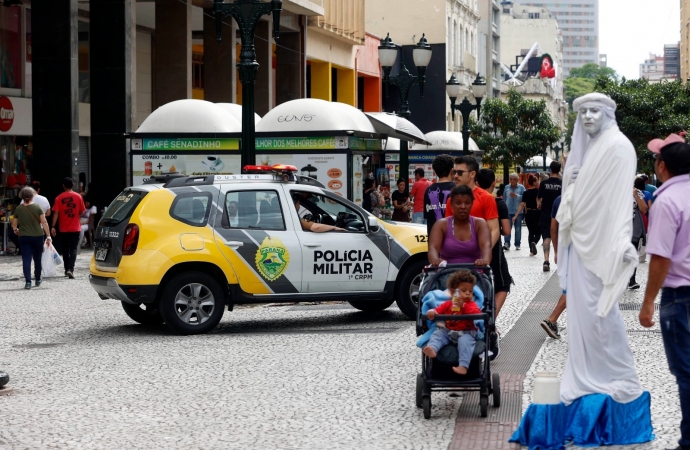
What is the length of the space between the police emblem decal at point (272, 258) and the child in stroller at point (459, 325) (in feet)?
16.4

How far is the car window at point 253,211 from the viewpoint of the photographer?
12984mm

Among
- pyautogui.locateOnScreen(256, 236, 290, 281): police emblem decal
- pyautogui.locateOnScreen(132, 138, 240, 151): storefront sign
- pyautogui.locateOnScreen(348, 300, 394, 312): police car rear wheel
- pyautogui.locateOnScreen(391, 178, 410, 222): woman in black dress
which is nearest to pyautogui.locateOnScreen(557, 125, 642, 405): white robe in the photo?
pyautogui.locateOnScreen(256, 236, 290, 281): police emblem decal

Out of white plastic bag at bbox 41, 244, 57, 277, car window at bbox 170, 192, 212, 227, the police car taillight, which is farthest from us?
white plastic bag at bbox 41, 244, 57, 277

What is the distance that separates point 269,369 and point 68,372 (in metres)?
1.72

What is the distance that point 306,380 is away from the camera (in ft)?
31.2

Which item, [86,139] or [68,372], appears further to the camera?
[86,139]

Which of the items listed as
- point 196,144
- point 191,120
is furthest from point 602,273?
point 191,120

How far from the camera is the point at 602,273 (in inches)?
265

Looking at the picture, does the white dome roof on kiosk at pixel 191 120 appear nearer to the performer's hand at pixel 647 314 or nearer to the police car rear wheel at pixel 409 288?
the police car rear wheel at pixel 409 288

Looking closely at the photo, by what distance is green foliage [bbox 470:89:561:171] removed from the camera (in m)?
61.6

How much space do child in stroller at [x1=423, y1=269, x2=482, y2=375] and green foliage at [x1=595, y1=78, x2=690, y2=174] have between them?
51.7 meters

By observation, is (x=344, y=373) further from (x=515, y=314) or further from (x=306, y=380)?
(x=515, y=314)

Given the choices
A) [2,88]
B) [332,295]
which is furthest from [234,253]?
[2,88]

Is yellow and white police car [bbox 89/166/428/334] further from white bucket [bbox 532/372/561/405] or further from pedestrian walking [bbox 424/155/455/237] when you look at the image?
white bucket [bbox 532/372/561/405]
